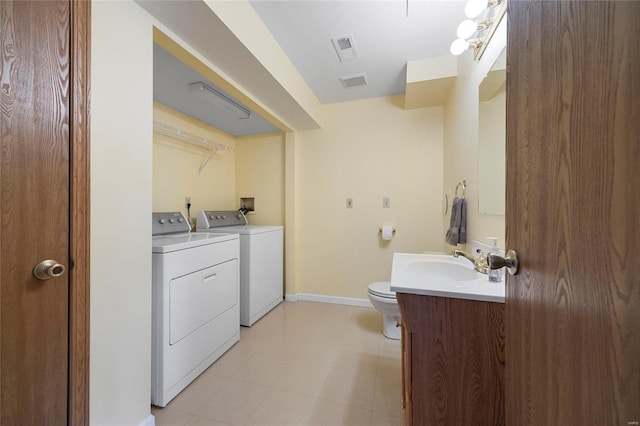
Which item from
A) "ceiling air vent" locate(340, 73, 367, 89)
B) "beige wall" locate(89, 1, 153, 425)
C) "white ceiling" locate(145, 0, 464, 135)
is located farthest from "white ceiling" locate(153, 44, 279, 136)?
"ceiling air vent" locate(340, 73, 367, 89)

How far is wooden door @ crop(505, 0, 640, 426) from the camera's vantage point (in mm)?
335

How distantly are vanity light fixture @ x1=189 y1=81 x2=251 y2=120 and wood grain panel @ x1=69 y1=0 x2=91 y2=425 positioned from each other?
1.09m

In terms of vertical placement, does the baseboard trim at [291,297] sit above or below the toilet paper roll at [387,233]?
below

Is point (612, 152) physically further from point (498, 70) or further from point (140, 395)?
point (140, 395)

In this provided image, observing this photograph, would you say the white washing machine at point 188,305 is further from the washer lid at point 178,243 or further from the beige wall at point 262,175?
the beige wall at point 262,175

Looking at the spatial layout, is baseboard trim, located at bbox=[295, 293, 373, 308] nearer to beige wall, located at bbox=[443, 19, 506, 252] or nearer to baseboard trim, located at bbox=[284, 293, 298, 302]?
baseboard trim, located at bbox=[284, 293, 298, 302]

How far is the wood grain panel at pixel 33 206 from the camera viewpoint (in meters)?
0.78

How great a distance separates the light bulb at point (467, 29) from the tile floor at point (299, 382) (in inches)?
82.5

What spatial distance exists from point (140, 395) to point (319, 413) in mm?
908

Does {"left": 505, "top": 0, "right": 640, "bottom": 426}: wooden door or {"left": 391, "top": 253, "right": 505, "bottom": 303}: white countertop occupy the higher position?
{"left": 505, "top": 0, "right": 640, "bottom": 426}: wooden door

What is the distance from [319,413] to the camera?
4.50 feet

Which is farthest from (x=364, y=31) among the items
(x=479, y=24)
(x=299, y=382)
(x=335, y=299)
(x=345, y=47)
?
(x=335, y=299)

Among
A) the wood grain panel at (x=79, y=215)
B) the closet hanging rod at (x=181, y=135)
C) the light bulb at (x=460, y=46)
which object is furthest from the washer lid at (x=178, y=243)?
the light bulb at (x=460, y=46)

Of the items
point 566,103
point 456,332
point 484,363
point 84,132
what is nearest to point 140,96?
point 84,132
